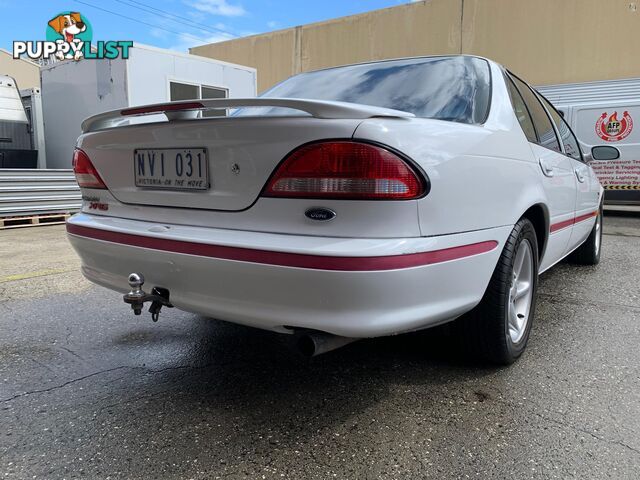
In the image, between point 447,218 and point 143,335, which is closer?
point 447,218

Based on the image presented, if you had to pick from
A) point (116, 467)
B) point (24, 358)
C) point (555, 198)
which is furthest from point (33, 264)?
point (555, 198)

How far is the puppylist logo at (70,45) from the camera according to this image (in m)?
9.12

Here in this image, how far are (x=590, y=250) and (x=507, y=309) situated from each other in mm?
2939

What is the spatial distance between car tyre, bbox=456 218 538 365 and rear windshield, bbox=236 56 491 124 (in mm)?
607

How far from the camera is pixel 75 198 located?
8734mm

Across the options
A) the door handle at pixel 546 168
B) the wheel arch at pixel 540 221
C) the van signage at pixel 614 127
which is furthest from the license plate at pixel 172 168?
the van signage at pixel 614 127

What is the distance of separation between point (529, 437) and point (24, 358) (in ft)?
7.82

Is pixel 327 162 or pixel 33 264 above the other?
pixel 327 162

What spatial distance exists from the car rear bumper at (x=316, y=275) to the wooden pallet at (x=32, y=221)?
22.4 ft

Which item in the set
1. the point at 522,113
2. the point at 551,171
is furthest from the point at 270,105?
the point at 551,171

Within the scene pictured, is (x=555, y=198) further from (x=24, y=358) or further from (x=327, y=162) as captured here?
(x=24, y=358)

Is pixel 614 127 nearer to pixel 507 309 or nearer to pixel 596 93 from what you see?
pixel 596 93

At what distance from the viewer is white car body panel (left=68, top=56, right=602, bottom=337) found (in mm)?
1650

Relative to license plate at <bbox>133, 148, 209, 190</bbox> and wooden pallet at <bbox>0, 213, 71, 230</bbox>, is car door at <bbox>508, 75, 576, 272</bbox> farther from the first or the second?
wooden pallet at <bbox>0, 213, 71, 230</bbox>
